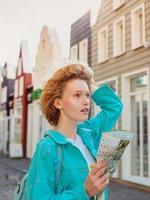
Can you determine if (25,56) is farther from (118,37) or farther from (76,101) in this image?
(76,101)

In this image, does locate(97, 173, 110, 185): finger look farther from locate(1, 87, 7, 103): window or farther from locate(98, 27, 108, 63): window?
locate(1, 87, 7, 103): window

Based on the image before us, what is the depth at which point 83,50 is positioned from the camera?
15039mm

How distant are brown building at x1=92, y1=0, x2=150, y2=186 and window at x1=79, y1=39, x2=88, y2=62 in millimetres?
1465

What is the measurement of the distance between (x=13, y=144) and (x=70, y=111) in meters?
20.6

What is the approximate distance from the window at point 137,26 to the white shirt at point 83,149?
30.8 ft

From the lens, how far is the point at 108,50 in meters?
12.7

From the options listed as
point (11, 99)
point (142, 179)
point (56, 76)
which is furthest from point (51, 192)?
point (11, 99)

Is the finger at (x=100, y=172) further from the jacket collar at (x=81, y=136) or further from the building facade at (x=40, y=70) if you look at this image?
the building facade at (x=40, y=70)

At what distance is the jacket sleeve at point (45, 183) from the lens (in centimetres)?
151

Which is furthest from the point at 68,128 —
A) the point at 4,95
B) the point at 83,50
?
the point at 4,95

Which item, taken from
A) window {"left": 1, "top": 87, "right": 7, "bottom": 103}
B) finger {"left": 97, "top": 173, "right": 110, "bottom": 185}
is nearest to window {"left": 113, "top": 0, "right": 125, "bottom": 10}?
finger {"left": 97, "top": 173, "right": 110, "bottom": 185}

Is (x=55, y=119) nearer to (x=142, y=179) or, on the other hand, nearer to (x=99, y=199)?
(x=99, y=199)

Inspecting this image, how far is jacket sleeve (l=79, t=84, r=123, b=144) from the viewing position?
81.2 inches

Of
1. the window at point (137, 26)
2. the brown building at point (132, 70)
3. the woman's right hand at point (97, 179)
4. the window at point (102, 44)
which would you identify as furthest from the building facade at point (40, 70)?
the woman's right hand at point (97, 179)
